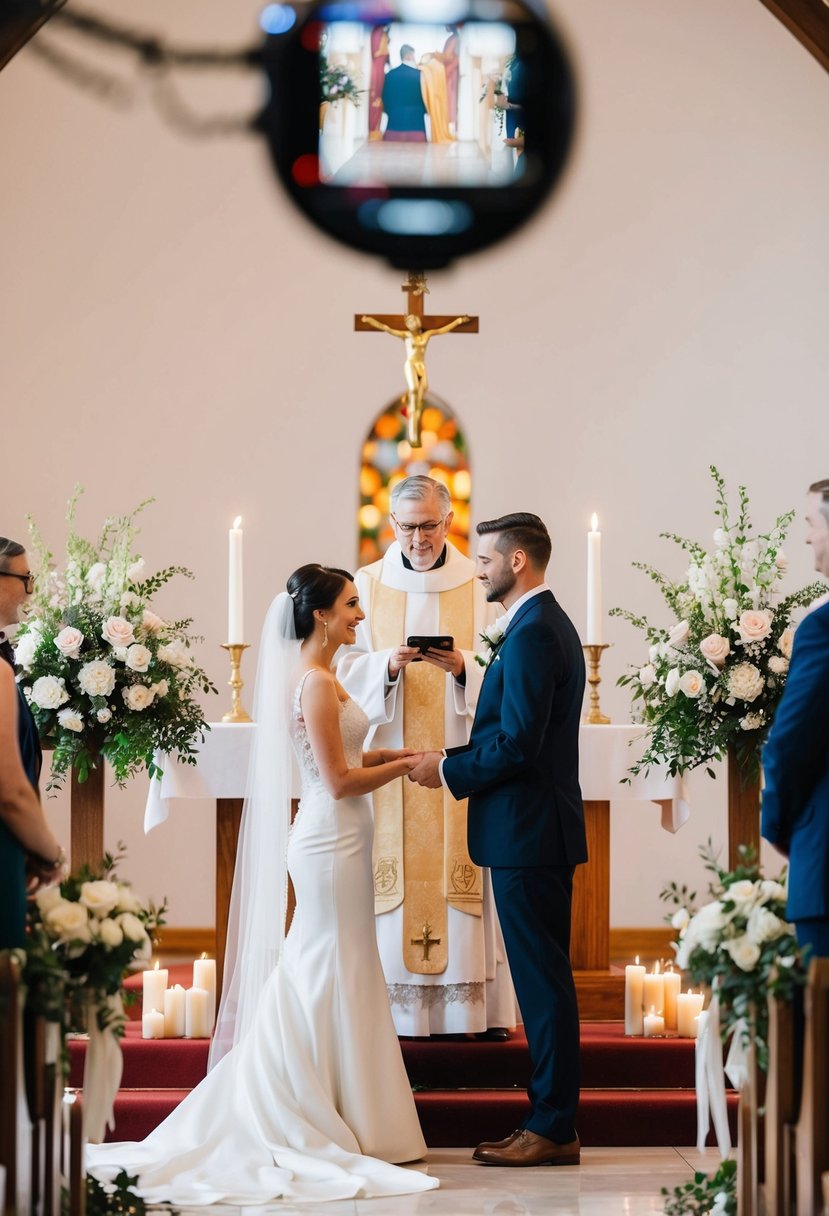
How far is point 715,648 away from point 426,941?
1.47 m

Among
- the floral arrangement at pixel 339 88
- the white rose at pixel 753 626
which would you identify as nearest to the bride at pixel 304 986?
the white rose at pixel 753 626

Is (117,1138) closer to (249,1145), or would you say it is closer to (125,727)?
(249,1145)

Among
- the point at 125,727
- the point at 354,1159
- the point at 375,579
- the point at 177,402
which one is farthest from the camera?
the point at 177,402

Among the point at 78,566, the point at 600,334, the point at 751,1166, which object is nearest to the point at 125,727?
the point at 78,566

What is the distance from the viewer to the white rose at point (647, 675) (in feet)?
17.7

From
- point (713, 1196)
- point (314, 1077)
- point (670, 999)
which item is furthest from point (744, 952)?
point (670, 999)

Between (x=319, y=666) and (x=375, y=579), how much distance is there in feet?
3.60

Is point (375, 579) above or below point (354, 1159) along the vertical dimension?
above

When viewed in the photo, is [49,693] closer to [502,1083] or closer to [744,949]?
[502,1083]

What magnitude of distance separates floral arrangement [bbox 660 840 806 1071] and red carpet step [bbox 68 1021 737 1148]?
1645mm

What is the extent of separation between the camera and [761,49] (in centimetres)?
918

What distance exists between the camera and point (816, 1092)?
3.08 metres

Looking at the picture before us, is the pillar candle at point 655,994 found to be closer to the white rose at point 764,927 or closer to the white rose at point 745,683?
the white rose at point 745,683

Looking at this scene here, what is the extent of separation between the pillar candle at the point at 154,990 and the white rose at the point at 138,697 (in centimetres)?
99
